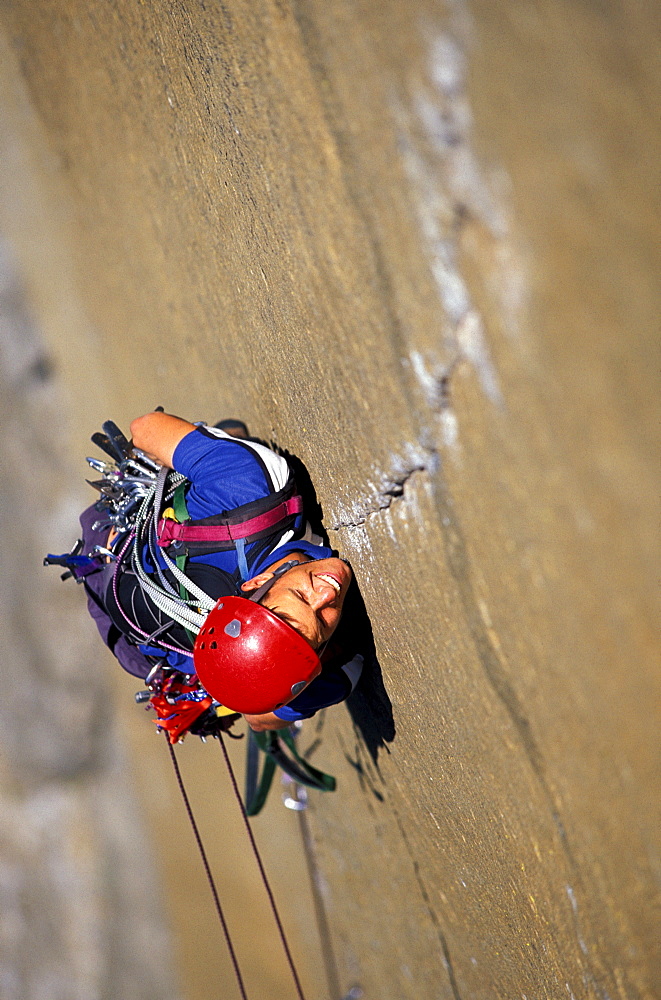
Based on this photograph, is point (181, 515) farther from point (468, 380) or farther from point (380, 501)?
point (468, 380)

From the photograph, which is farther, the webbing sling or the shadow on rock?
the webbing sling

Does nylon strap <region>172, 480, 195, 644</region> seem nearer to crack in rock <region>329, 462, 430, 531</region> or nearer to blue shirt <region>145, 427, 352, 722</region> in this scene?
blue shirt <region>145, 427, 352, 722</region>

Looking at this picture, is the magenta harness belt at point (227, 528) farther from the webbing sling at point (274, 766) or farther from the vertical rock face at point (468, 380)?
the webbing sling at point (274, 766)

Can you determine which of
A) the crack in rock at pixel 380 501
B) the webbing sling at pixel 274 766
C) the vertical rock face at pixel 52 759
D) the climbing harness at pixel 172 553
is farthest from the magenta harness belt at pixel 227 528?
the vertical rock face at pixel 52 759

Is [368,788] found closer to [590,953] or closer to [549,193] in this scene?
[590,953]

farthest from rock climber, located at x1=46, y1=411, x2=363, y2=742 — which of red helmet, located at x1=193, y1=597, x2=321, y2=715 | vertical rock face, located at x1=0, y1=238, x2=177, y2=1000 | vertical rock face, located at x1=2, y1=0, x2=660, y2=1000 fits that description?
vertical rock face, located at x1=0, y1=238, x2=177, y2=1000
